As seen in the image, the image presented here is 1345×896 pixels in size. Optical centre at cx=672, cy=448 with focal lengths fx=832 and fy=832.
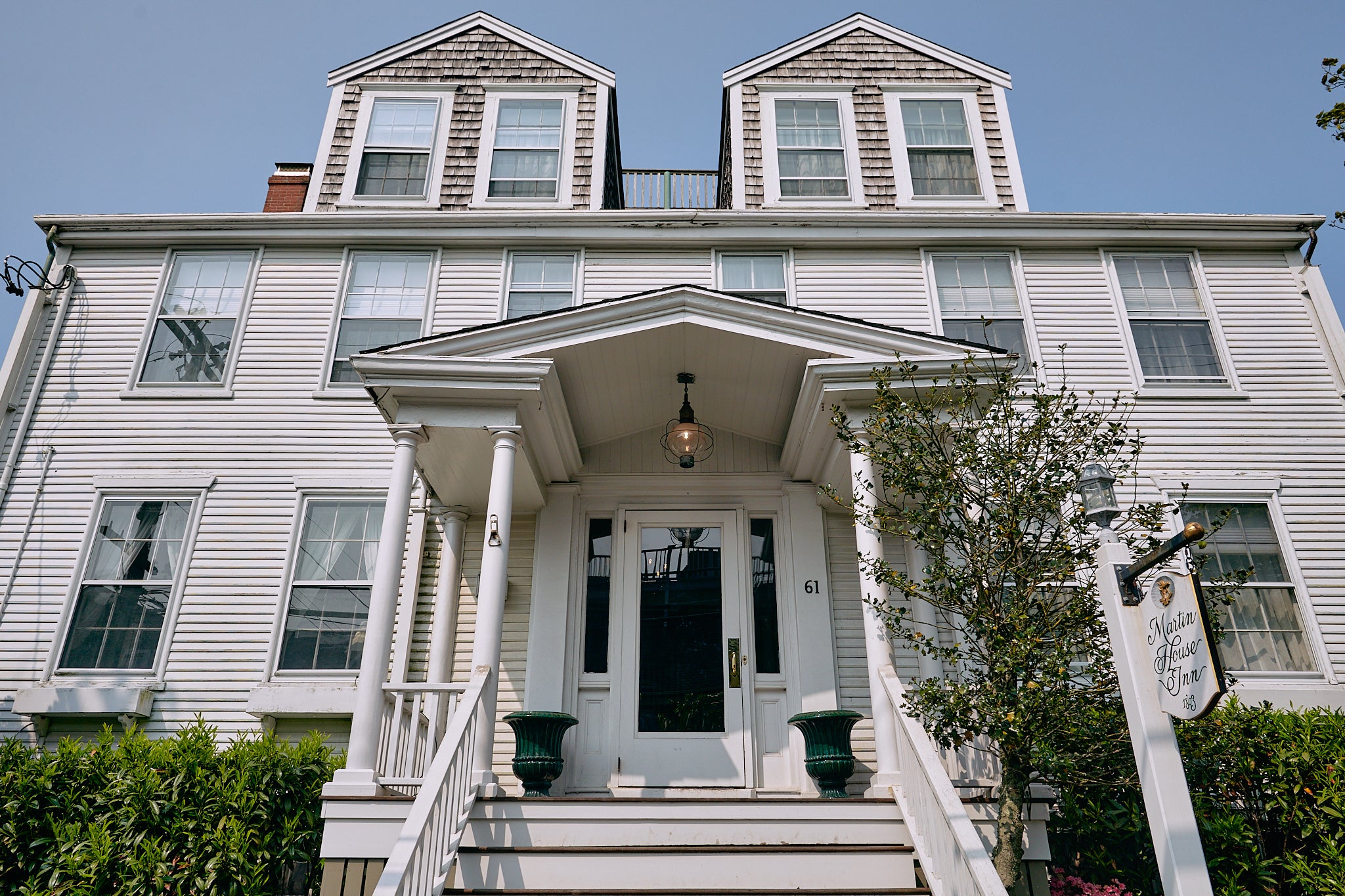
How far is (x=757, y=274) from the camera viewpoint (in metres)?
8.84

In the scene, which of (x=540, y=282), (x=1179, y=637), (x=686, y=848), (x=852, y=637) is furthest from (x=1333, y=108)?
(x=540, y=282)

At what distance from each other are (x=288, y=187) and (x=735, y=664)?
24.3 ft

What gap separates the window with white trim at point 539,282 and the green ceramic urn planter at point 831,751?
4.94 meters

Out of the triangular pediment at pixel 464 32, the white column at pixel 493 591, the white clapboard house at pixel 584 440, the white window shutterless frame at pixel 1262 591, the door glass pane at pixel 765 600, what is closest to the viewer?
the white column at pixel 493 591

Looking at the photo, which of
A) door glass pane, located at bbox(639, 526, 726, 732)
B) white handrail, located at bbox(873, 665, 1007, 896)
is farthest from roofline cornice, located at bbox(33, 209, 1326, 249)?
white handrail, located at bbox(873, 665, 1007, 896)

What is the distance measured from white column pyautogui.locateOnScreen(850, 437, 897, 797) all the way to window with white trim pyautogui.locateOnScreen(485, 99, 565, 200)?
5.41 meters

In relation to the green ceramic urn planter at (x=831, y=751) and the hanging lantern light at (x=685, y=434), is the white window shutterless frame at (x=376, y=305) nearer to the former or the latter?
the hanging lantern light at (x=685, y=434)

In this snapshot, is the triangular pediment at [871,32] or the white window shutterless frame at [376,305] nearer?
the white window shutterless frame at [376,305]

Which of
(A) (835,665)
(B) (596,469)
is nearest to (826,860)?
(A) (835,665)

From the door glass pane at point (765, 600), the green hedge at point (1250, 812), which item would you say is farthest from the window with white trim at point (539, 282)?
the green hedge at point (1250, 812)

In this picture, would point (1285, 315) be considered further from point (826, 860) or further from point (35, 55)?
point (35, 55)

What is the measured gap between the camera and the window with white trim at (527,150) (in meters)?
9.49

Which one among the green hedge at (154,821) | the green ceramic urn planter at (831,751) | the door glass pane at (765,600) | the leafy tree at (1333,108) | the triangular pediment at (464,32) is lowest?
the green hedge at (154,821)

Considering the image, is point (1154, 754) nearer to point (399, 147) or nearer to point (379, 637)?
point (379, 637)
